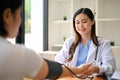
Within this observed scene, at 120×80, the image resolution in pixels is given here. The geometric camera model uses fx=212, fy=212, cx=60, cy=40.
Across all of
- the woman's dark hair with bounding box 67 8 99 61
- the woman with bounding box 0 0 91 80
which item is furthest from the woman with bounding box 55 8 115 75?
the woman with bounding box 0 0 91 80

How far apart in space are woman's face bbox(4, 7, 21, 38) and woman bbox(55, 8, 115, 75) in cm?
138

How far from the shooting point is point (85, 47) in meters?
2.17

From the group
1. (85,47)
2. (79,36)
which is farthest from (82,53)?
(79,36)

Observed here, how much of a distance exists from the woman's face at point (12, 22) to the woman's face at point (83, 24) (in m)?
1.49

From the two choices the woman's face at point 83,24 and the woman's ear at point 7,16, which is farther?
the woman's face at point 83,24

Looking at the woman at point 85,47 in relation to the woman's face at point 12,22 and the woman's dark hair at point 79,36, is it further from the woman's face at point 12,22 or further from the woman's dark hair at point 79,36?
the woman's face at point 12,22

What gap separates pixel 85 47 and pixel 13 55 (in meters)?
1.57

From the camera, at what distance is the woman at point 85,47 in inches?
80.8

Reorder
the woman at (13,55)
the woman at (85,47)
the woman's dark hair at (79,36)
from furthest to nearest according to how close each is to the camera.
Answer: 1. the woman's dark hair at (79,36)
2. the woman at (85,47)
3. the woman at (13,55)

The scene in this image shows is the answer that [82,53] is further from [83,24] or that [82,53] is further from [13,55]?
[13,55]

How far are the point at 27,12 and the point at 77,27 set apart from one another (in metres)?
1.54

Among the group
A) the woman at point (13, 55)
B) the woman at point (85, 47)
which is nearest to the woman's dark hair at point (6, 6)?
the woman at point (13, 55)

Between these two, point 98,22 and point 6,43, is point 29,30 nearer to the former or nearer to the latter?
point 98,22

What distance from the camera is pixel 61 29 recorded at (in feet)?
13.0
